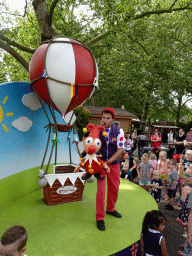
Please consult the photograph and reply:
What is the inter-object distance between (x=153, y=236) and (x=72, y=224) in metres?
1.26

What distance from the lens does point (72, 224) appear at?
9.48 feet

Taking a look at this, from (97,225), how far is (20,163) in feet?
5.94

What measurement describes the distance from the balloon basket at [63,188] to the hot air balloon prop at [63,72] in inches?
9.9

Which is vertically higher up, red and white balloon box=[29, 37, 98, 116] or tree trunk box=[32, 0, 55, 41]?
tree trunk box=[32, 0, 55, 41]

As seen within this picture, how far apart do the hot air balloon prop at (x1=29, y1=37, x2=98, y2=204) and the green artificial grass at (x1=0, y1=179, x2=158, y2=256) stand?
2.08ft

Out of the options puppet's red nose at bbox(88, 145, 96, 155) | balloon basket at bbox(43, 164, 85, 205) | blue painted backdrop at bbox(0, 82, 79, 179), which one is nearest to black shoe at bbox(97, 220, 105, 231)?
balloon basket at bbox(43, 164, 85, 205)

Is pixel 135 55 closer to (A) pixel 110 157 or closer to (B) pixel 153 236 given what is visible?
(A) pixel 110 157

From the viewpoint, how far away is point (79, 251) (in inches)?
90.2

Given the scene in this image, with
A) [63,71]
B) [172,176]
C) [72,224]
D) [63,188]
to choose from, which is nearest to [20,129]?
[63,188]

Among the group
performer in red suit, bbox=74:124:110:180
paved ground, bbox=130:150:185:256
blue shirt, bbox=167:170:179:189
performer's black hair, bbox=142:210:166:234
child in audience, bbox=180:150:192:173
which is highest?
performer in red suit, bbox=74:124:110:180

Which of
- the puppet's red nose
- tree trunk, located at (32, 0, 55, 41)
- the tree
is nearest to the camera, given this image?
the puppet's red nose

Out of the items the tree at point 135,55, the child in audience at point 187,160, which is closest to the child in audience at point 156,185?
the child in audience at point 187,160

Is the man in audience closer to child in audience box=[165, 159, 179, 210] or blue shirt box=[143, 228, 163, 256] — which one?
blue shirt box=[143, 228, 163, 256]

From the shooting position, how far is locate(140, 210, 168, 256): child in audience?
79.5 inches
